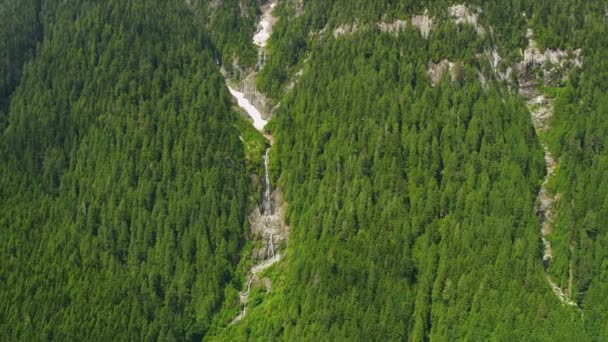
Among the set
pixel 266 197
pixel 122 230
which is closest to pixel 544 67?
pixel 266 197

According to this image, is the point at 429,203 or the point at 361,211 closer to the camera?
the point at 429,203

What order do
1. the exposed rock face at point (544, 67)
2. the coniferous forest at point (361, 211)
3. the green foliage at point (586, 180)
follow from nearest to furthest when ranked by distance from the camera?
the green foliage at point (586, 180), the coniferous forest at point (361, 211), the exposed rock face at point (544, 67)

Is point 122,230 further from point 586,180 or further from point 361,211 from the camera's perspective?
point 586,180

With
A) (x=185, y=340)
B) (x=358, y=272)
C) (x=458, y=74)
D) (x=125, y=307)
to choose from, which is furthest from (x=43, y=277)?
(x=458, y=74)

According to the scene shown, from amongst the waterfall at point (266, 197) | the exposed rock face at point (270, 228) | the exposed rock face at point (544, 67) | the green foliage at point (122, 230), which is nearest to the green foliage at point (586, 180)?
the exposed rock face at point (544, 67)

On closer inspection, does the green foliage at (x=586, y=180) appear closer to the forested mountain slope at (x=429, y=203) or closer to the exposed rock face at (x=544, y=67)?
the forested mountain slope at (x=429, y=203)

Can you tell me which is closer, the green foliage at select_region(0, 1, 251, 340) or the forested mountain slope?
the forested mountain slope

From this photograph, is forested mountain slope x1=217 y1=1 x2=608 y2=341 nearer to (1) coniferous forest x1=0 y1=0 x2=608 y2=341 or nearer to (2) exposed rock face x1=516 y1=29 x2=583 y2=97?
(1) coniferous forest x1=0 y1=0 x2=608 y2=341

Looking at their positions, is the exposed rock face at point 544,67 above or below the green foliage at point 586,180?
above

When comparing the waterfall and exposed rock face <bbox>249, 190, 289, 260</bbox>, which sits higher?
the waterfall

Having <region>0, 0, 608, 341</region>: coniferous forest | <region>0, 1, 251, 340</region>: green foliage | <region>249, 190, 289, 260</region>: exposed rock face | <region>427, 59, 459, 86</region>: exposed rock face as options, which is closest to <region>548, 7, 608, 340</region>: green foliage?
<region>0, 0, 608, 341</region>: coniferous forest
